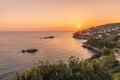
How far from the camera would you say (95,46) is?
105188mm

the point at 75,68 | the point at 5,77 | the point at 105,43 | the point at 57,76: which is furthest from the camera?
the point at 105,43

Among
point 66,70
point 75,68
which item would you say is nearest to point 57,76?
point 66,70

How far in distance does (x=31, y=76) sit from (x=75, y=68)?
4847mm

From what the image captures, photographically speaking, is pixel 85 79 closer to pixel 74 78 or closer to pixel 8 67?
pixel 74 78

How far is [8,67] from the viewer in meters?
60.6

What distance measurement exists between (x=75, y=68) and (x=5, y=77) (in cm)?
3167

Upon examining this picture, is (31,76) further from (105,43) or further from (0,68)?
(105,43)

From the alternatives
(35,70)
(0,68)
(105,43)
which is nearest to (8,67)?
(0,68)

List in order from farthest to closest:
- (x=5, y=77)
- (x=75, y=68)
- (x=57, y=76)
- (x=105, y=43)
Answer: (x=105, y=43) → (x=5, y=77) → (x=75, y=68) → (x=57, y=76)

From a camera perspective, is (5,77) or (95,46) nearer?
(5,77)

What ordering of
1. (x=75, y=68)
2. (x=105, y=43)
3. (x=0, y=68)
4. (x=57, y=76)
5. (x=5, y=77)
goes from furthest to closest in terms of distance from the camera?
1. (x=105, y=43)
2. (x=0, y=68)
3. (x=5, y=77)
4. (x=75, y=68)
5. (x=57, y=76)

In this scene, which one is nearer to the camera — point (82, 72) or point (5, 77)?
point (82, 72)

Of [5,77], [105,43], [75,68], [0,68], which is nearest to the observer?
[75,68]

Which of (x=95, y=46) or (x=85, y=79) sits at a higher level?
(x=85, y=79)
